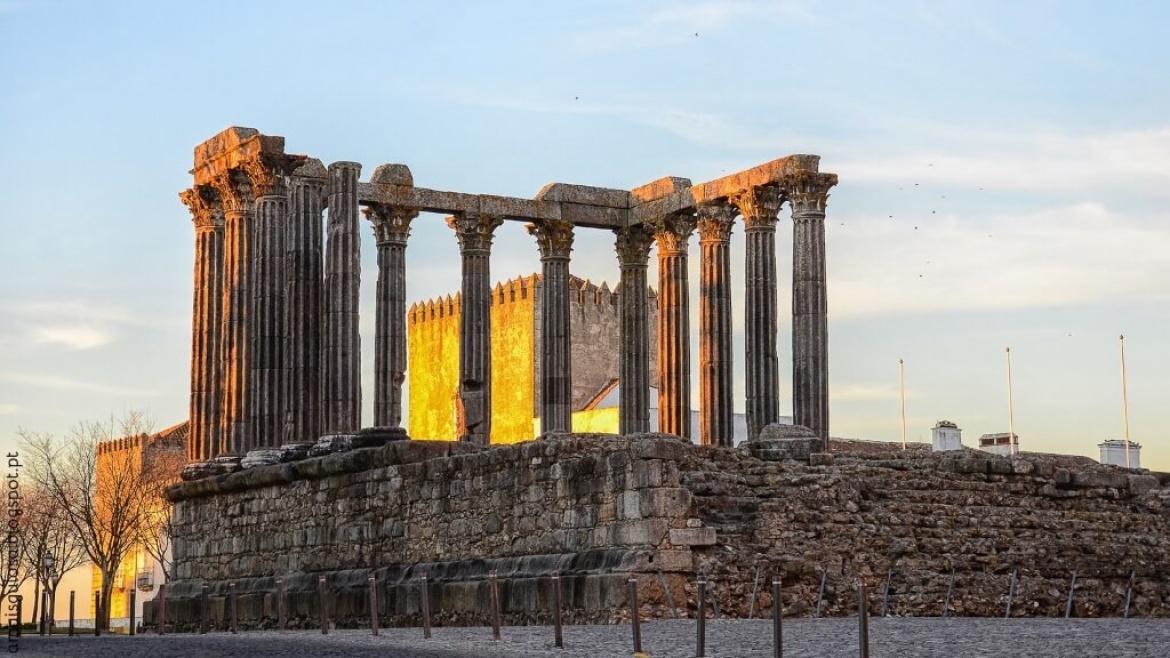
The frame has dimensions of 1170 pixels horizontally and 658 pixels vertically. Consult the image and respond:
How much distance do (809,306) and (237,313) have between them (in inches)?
413

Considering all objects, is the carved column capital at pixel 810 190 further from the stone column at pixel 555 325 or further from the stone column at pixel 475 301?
the stone column at pixel 475 301

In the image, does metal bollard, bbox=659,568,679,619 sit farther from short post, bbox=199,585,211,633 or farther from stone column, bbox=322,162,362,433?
stone column, bbox=322,162,362,433

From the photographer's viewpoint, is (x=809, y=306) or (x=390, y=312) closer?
(x=809, y=306)

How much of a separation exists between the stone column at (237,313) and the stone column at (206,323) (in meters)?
1.15

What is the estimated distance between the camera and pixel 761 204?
39.7 meters

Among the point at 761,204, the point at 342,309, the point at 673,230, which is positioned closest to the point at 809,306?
the point at 761,204

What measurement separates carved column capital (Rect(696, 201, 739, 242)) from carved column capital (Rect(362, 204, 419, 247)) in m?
5.83

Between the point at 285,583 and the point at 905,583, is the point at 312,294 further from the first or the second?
the point at 905,583

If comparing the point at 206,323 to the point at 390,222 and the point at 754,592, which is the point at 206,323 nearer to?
the point at 390,222

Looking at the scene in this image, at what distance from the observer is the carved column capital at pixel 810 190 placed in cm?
3828

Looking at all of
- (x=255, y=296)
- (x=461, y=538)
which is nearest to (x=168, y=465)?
(x=255, y=296)

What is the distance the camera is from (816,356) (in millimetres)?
38188

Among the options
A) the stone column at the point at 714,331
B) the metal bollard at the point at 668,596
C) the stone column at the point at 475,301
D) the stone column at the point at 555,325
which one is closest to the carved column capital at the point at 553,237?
the stone column at the point at 555,325

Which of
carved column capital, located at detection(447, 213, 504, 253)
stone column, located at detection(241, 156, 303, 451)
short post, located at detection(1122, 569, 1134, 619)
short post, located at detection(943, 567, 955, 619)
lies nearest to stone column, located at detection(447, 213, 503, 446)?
carved column capital, located at detection(447, 213, 504, 253)
